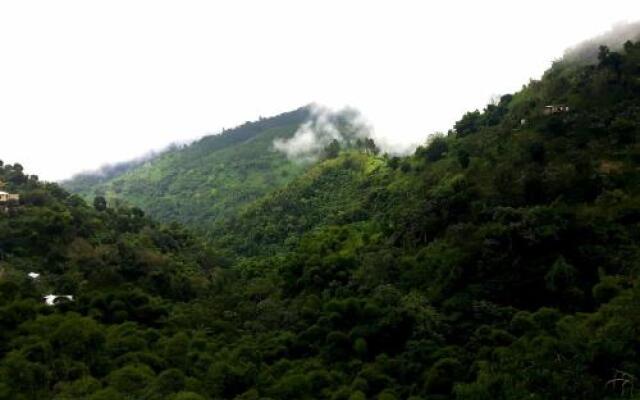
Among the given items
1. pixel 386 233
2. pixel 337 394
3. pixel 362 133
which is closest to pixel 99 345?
pixel 337 394

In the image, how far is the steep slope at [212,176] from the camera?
14000 centimetres

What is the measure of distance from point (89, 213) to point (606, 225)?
5406cm

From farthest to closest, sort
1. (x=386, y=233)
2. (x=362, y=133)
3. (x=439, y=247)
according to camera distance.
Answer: (x=362, y=133), (x=386, y=233), (x=439, y=247)

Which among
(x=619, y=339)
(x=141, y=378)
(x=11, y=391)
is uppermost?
(x=11, y=391)

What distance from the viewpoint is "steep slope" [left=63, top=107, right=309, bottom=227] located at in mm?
140000

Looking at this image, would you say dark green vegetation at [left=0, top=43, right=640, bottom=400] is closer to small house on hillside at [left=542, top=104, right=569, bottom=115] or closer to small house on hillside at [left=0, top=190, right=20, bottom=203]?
small house on hillside at [left=542, top=104, right=569, bottom=115]

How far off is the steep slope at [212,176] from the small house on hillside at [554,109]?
7247cm

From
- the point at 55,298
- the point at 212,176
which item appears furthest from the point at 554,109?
the point at 212,176

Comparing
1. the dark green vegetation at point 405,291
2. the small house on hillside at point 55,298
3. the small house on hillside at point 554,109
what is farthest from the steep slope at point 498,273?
the small house on hillside at point 55,298

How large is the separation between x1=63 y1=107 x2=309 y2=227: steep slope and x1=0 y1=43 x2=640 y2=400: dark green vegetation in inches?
2458

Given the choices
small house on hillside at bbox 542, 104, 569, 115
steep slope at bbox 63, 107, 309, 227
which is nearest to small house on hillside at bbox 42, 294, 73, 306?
small house on hillside at bbox 542, 104, 569, 115

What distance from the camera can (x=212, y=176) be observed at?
510 feet

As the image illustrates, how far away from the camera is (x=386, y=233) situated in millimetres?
63531

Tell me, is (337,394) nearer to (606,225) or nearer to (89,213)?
(606,225)
